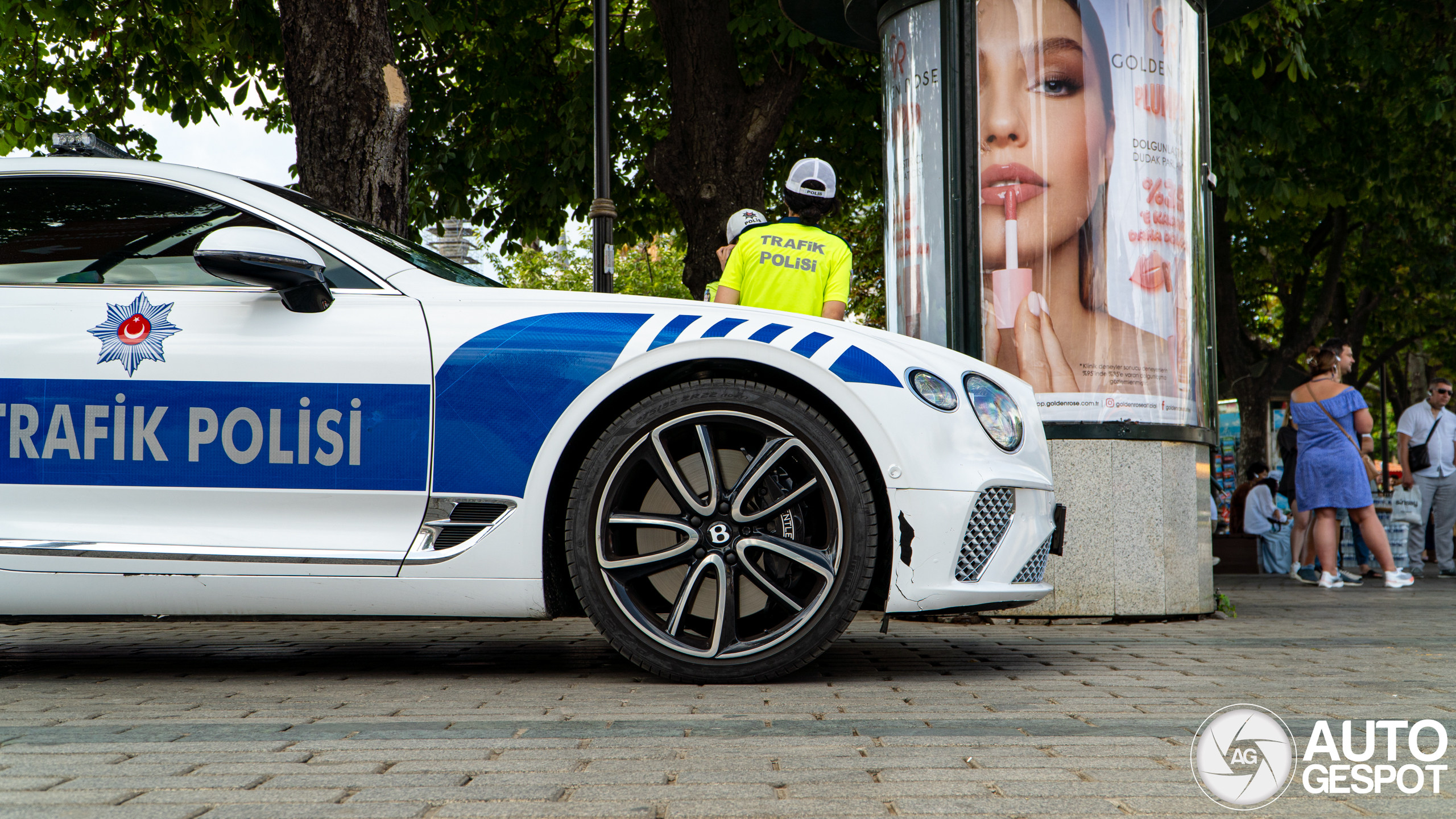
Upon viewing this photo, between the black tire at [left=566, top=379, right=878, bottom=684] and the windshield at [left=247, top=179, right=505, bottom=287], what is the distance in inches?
36.7

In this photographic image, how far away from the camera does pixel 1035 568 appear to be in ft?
13.5

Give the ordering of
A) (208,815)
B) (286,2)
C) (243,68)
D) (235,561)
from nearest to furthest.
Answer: (208,815), (235,561), (286,2), (243,68)

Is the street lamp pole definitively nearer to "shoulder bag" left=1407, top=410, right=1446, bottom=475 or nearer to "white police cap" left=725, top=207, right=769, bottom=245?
"white police cap" left=725, top=207, right=769, bottom=245

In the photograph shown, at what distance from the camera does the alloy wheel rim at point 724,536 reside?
12.5 ft

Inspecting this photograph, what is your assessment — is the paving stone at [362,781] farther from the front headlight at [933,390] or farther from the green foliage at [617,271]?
the green foliage at [617,271]

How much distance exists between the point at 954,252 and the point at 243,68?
9844mm

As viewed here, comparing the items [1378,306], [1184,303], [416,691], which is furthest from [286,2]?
[1378,306]

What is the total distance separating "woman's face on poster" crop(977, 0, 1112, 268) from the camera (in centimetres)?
629

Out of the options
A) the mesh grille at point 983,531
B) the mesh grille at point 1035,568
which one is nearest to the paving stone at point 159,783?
the mesh grille at point 983,531

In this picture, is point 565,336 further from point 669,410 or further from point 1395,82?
point 1395,82

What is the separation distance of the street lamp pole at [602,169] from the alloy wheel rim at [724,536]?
7114 mm

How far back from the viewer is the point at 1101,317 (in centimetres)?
627

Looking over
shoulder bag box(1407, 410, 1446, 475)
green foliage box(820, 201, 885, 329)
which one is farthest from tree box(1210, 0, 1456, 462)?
green foliage box(820, 201, 885, 329)

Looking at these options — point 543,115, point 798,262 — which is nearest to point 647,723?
point 798,262
